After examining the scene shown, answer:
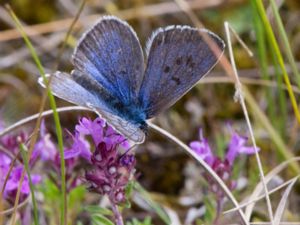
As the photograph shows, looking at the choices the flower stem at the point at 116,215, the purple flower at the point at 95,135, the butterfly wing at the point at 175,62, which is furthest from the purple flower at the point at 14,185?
the butterfly wing at the point at 175,62

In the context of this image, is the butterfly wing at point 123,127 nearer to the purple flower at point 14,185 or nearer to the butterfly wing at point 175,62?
the butterfly wing at point 175,62

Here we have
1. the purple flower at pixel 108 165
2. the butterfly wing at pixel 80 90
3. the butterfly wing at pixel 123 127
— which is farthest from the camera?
the purple flower at pixel 108 165

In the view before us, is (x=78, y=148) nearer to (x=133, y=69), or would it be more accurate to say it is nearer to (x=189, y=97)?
(x=133, y=69)

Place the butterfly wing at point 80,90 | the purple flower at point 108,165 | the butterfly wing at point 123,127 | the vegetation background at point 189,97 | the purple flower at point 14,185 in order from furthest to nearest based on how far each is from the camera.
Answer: the vegetation background at point 189,97 → the purple flower at point 14,185 → the purple flower at point 108,165 → the butterfly wing at point 80,90 → the butterfly wing at point 123,127

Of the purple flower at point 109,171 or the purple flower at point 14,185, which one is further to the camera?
the purple flower at point 14,185

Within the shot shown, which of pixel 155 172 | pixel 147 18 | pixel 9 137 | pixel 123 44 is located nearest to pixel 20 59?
pixel 147 18

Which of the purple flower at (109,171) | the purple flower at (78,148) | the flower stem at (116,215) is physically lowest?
the flower stem at (116,215)

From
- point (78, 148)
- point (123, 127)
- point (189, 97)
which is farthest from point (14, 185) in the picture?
point (189, 97)

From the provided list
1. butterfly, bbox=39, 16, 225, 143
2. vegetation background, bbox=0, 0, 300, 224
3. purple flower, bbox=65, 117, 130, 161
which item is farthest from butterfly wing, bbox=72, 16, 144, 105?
vegetation background, bbox=0, 0, 300, 224

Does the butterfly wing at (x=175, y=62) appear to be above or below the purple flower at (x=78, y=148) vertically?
above
